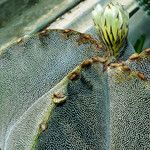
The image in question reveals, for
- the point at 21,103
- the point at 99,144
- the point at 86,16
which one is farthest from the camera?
the point at 86,16

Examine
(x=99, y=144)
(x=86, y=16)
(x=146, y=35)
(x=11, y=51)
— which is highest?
(x=11, y=51)

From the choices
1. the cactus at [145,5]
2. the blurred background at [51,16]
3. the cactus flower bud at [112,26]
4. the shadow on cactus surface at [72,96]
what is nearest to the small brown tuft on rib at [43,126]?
the shadow on cactus surface at [72,96]

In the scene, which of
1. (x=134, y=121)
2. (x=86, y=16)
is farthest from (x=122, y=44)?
(x=86, y=16)

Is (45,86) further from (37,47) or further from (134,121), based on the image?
(134,121)

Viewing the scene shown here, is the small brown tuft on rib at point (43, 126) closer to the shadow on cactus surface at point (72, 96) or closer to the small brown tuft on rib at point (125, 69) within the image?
the shadow on cactus surface at point (72, 96)

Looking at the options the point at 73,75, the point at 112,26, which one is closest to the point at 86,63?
the point at 73,75

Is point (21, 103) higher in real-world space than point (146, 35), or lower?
higher

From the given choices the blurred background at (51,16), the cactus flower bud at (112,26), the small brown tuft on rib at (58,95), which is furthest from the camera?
the blurred background at (51,16)

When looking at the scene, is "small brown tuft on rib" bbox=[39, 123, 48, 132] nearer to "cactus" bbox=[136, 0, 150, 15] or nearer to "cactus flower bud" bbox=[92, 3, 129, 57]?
"cactus flower bud" bbox=[92, 3, 129, 57]
